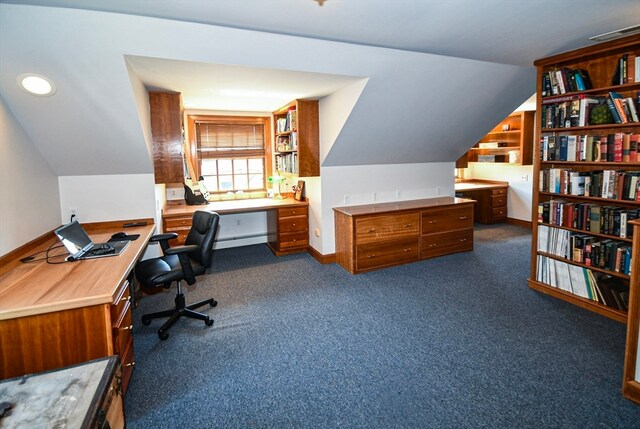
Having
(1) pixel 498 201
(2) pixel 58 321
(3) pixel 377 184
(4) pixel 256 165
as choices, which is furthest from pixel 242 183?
(1) pixel 498 201

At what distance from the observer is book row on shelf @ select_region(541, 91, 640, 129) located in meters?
2.92

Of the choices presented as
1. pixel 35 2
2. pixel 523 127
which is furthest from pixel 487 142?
pixel 35 2

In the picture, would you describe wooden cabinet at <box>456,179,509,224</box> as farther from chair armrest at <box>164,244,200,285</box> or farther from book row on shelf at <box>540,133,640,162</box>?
chair armrest at <box>164,244,200,285</box>

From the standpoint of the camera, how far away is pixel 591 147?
124 inches

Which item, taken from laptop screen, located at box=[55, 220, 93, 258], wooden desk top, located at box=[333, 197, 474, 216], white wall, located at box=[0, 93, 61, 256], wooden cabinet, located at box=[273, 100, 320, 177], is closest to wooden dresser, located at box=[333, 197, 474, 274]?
wooden desk top, located at box=[333, 197, 474, 216]

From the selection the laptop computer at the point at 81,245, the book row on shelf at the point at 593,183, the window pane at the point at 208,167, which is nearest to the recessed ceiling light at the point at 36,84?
the laptop computer at the point at 81,245

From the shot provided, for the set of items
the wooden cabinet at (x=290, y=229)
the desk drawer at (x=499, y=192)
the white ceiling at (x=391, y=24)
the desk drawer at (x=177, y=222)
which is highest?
the white ceiling at (x=391, y=24)

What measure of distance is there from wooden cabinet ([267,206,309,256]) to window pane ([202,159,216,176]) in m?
1.23

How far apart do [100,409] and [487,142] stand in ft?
24.7

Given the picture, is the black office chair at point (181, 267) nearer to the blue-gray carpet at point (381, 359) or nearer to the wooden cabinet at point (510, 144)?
the blue-gray carpet at point (381, 359)

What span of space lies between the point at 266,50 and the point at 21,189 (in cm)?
215

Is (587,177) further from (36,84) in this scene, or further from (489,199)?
(36,84)

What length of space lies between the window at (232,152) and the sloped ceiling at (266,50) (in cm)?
147

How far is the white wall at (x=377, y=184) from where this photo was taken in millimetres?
4656
